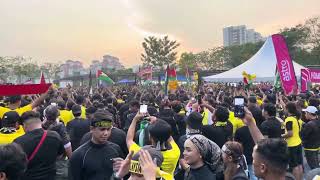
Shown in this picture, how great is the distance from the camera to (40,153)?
487 cm

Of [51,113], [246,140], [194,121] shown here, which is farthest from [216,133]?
[51,113]

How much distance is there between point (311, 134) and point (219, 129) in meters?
2.43

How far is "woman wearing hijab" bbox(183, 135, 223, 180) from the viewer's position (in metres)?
3.80

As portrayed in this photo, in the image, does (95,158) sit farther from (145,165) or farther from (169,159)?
(145,165)

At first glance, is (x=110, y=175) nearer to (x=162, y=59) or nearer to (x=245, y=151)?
(x=245, y=151)

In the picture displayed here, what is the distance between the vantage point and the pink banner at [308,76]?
16.6 m

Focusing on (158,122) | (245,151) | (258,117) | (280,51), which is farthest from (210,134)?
(280,51)

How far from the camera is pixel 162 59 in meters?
72.2

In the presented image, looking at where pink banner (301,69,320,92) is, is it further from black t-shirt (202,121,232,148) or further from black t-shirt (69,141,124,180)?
black t-shirt (69,141,124,180)

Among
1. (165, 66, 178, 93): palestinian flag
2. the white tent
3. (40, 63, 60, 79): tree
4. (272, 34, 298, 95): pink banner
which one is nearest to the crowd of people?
(272, 34, 298, 95): pink banner

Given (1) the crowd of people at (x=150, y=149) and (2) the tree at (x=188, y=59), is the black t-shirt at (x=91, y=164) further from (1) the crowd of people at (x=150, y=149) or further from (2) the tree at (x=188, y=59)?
(2) the tree at (x=188, y=59)

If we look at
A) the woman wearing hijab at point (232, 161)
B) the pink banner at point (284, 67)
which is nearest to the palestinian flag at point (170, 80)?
the pink banner at point (284, 67)

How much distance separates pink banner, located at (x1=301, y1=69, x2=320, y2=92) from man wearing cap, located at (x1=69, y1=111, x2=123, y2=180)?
13.7 meters

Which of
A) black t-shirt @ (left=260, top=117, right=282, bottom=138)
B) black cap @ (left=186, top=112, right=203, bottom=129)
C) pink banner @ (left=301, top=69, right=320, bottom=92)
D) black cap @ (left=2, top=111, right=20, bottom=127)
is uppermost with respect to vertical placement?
pink banner @ (left=301, top=69, right=320, bottom=92)
